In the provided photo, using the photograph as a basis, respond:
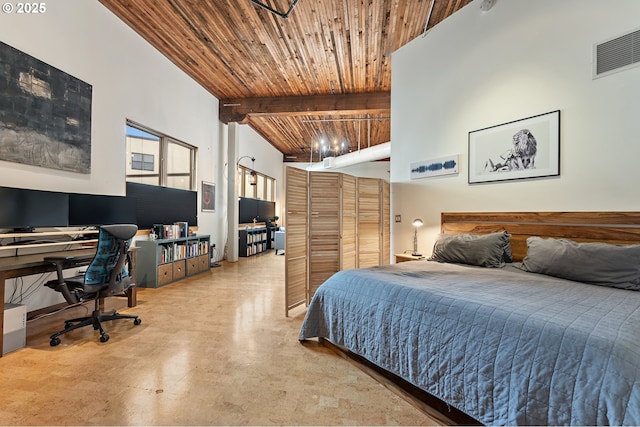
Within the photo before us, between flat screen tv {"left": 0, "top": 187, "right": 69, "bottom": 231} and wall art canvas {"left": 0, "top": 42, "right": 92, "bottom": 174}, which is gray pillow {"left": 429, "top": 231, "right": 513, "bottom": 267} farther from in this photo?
wall art canvas {"left": 0, "top": 42, "right": 92, "bottom": 174}

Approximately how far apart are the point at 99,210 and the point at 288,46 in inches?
144

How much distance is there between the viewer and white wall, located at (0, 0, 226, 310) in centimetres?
305

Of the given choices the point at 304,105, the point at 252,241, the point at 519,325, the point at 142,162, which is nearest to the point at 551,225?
the point at 519,325

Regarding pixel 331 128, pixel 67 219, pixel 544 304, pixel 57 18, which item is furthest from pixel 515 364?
pixel 331 128

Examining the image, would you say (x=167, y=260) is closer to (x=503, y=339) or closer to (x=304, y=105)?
(x=304, y=105)

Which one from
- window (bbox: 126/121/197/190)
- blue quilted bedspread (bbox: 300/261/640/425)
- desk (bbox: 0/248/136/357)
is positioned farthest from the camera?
window (bbox: 126/121/197/190)

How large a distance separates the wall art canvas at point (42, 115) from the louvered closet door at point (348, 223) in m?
3.32

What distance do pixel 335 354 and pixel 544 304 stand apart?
5.08ft

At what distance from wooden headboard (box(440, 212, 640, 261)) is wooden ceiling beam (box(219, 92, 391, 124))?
12.1 feet

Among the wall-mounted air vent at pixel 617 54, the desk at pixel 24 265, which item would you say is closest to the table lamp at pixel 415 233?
the wall-mounted air vent at pixel 617 54

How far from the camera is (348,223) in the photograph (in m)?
3.92

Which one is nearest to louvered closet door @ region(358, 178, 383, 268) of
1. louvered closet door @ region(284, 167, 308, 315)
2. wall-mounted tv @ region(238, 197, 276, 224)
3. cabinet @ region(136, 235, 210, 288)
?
louvered closet door @ region(284, 167, 308, 315)

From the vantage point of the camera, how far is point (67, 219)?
3.28 m

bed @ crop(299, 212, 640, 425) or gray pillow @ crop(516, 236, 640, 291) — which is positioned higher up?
gray pillow @ crop(516, 236, 640, 291)
